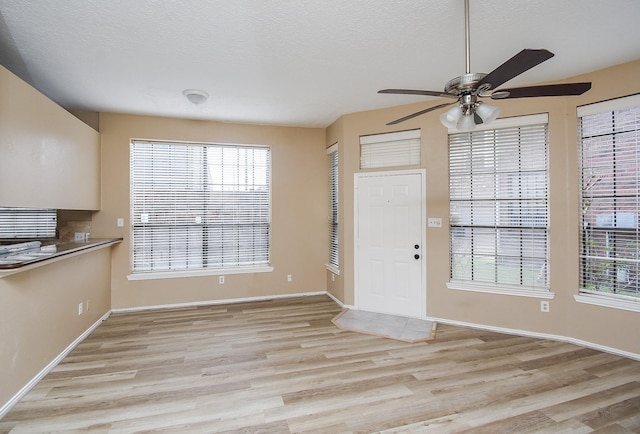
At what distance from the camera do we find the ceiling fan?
1.46 meters

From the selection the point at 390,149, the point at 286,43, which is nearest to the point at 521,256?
the point at 390,149

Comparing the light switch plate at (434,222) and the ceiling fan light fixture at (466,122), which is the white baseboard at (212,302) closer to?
the light switch plate at (434,222)

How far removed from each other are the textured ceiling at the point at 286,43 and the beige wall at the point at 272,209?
79 cm

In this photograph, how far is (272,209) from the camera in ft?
16.3

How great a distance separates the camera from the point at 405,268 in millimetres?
4082

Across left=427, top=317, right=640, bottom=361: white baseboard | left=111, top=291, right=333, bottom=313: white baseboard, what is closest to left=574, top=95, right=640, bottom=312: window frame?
left=427, top=317, right=640, bottom=361: white baseboard

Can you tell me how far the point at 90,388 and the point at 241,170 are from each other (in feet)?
10.8

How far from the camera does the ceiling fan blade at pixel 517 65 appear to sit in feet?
4.39

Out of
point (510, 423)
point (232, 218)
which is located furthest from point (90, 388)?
point (510, 423)

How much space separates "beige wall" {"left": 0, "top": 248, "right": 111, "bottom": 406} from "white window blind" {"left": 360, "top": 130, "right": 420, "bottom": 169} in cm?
376

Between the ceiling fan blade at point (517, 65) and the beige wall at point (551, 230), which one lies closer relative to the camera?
the ceiling fan blade at point (517, 65)

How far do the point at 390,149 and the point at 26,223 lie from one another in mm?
4511

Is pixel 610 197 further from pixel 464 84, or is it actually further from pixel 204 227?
pixel 204 227

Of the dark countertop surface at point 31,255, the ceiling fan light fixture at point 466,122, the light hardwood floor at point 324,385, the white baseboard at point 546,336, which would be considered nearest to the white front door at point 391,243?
the white baseboard at point 546,336
